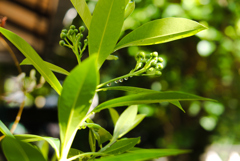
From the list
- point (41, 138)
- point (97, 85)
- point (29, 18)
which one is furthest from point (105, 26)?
point (29, 18)

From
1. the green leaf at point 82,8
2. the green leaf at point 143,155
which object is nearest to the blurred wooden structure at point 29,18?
the green leaf at point 82,8

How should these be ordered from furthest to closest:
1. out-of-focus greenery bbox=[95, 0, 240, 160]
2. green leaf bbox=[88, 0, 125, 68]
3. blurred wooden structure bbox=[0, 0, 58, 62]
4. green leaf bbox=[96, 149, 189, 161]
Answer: blurred wooden structure bbox=[0, 0, 58, 62], out-of-focus greenery bbox=[95, 0, 240, 160], green leaf bbox=[88, 0, 125, 68], green leaf bbox=[96, 149, 189, 161]

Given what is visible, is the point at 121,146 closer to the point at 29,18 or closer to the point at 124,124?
the point at 124,124

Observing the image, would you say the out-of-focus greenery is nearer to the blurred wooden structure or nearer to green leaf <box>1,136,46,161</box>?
the blurred wooden structure

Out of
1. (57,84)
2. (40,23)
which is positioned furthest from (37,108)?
(57,84)

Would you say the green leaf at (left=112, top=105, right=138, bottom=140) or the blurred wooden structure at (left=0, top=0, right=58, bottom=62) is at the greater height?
the blurred wooden structure at (left=0, top=0, right=58, bottom=62)


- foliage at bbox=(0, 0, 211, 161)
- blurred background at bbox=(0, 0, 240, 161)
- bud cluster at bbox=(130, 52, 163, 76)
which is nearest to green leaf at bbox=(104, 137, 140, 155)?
foliage at bbox=(0, 0, 211, 161)

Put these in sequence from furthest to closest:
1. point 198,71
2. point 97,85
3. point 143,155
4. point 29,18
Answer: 1. point 29,18
2. point 198,71
3. point 97,85
4. point 143,155
